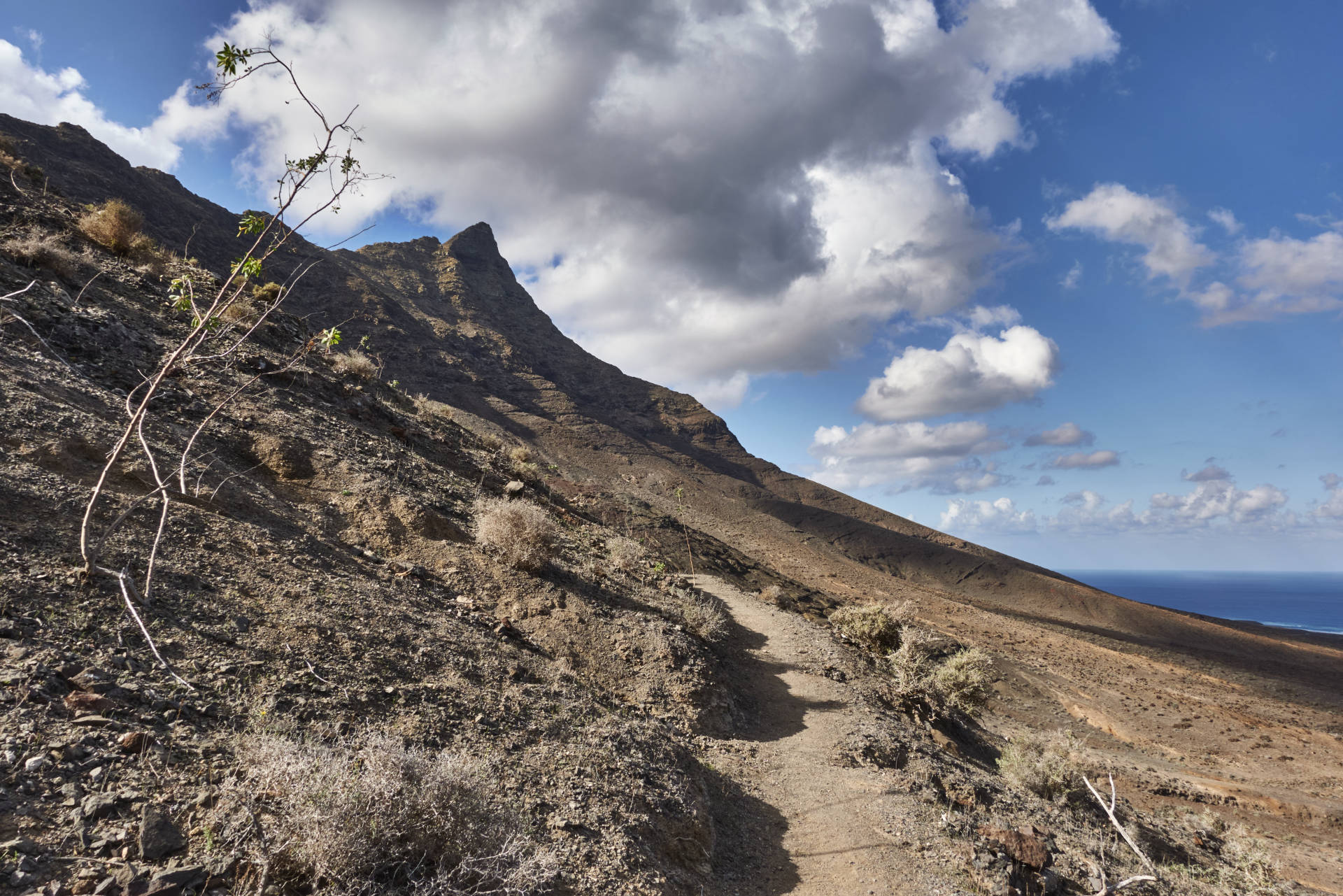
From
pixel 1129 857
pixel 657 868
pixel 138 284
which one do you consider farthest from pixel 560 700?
pixel 138 284

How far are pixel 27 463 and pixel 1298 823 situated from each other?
82.3 feet

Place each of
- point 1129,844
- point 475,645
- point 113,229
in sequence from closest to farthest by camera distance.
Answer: point 1129,844 < point 475,645 < point 113,229

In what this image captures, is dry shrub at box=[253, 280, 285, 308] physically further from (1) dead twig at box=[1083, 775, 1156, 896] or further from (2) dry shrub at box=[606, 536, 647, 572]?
(1) dead twig at box=[1083, 775, 1156, 896]

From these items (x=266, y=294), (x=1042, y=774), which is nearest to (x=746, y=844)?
(x=1042, y=774)

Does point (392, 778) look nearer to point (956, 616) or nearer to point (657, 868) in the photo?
point (657, 868)

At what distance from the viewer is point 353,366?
1553 centimetres

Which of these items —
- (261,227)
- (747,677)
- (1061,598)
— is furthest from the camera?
(1061,598)

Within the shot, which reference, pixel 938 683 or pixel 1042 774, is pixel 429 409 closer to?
pixel 938 683

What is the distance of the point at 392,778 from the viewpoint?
3395mm

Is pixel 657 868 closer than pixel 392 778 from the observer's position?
No

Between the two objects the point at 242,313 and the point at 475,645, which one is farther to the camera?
the point at 242,313

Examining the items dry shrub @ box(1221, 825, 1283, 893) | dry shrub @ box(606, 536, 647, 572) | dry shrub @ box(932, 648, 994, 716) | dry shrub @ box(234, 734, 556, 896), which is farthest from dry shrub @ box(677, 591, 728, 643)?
dry shrub @ box(1221, 825, 1283, 893)

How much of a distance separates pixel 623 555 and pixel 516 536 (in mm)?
3568

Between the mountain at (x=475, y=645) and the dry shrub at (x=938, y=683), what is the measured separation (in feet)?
1.50
